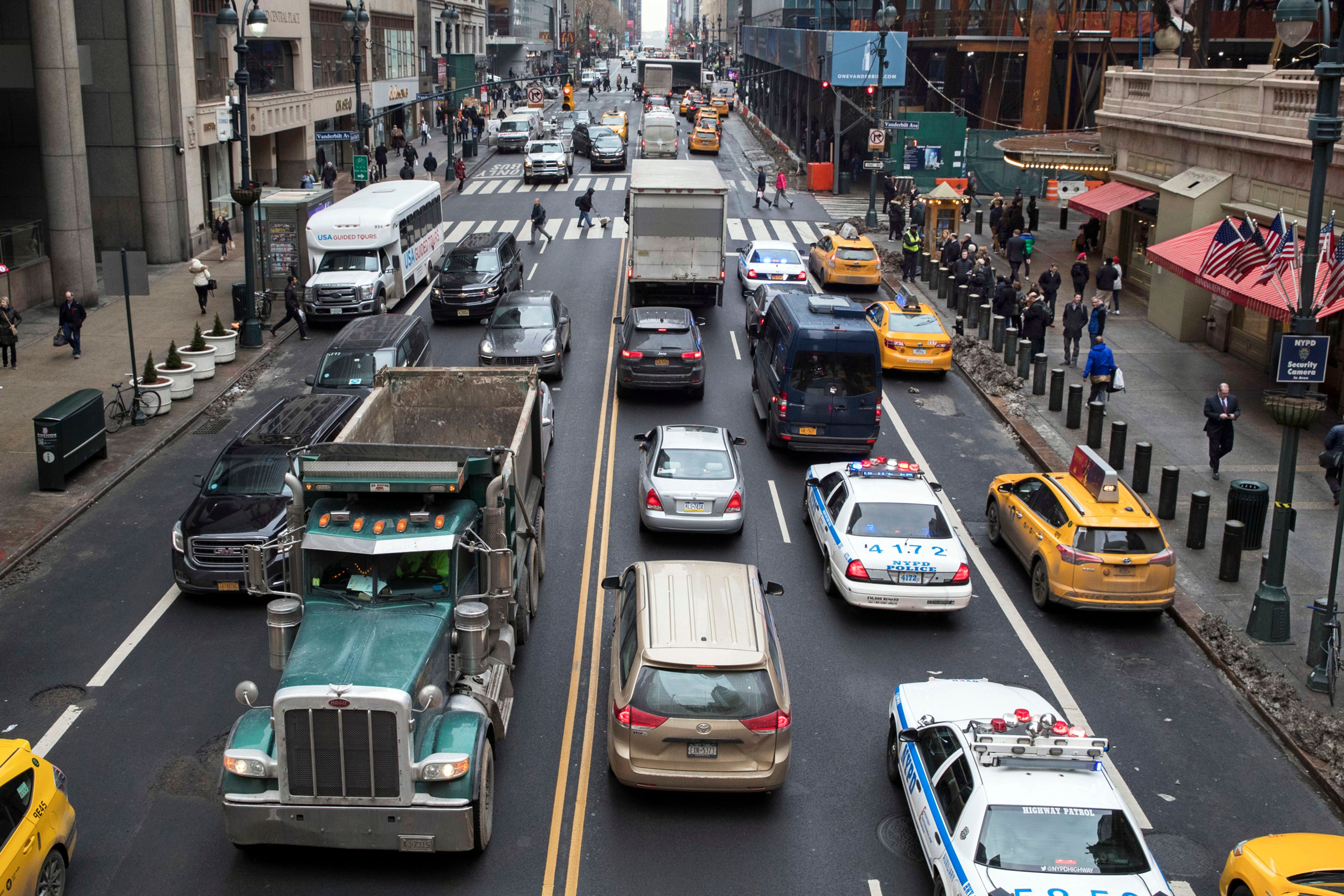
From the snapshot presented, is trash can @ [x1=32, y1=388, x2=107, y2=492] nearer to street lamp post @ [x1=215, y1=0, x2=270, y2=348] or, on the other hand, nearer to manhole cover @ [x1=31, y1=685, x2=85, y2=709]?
manhole cover @ [x1=31, y1=685, x2=85, y2=709]

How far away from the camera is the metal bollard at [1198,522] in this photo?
17.7m

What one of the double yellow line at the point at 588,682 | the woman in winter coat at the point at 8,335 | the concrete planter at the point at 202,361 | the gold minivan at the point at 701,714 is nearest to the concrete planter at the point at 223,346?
the concrete planter at the point at 202,361

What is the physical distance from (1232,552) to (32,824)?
1473cm

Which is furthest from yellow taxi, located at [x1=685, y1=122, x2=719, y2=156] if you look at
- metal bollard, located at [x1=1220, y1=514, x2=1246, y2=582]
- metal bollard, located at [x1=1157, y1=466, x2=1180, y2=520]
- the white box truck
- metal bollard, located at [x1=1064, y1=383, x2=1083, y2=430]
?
metal bollard, located at [x1=1220, y1=514, x2=1246, y2=582]

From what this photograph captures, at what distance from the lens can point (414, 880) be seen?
33.1 ft

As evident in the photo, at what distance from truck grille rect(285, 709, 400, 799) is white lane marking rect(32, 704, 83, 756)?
413 centimetres

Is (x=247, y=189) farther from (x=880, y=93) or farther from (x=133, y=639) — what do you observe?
(x=880, y=93)

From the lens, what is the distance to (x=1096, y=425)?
22203mm

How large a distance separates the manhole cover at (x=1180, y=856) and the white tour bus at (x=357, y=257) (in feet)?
78.1

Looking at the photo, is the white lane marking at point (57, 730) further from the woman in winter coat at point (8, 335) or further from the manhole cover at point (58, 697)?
the woman in winter coat at point (8, 335)

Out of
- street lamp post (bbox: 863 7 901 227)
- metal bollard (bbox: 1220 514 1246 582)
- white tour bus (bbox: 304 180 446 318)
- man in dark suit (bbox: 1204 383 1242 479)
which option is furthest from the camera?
street lamp post (bbox: 863 7 901 227)

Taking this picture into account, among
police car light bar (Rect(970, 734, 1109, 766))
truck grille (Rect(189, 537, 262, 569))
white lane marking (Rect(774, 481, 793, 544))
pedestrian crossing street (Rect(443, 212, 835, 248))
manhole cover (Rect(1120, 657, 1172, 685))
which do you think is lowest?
manhole cover (Rect(1120, 657, 1172, 685))

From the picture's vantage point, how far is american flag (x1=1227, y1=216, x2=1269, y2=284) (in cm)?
2048

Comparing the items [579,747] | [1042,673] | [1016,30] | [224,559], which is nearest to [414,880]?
[579,747]
